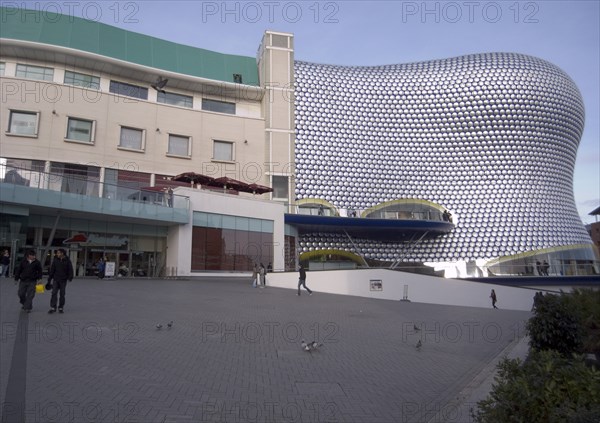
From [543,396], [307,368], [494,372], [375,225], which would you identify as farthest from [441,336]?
[375,225]

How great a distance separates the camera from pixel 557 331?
763 cm

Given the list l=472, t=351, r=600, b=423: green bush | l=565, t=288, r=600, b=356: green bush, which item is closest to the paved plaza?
l=565, t=288, r=600, b=356: green bush

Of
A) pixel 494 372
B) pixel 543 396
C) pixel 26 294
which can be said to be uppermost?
pixel 26 294

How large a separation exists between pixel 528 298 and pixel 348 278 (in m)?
9.49

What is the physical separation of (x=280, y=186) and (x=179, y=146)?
9.70 meters

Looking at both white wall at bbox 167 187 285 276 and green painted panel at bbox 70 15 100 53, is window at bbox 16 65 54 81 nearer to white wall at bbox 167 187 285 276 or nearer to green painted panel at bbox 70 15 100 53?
green painted panel at bbox 70 15 100 53

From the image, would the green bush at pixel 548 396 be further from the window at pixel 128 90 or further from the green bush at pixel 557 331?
the window at pixel 128 90

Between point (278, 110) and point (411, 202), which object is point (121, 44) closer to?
point (278, 110)

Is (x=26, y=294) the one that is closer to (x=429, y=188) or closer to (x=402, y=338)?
(x=402, y=338)

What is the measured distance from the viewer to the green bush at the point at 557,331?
25.0ft

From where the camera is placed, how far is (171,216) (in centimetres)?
2853

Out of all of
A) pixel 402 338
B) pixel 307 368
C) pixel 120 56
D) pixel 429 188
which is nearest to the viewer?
pixel 307 368

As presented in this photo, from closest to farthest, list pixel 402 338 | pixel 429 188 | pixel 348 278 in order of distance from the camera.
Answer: pixel 402 338 < pixel 348 278 < pixel 429 188

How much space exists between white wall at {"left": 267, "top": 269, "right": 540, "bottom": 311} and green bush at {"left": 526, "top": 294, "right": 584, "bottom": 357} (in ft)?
47.5
